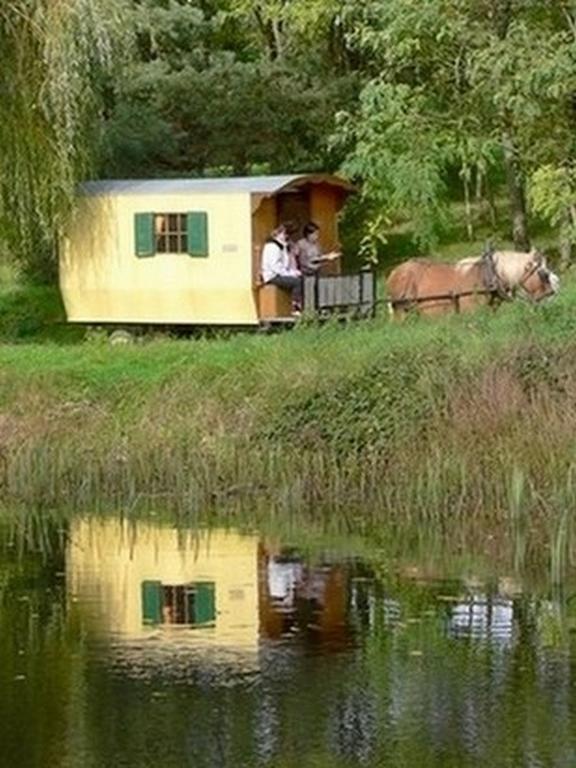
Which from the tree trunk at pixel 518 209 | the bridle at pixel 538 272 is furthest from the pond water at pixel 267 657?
the tree trunk at pixel 518 209

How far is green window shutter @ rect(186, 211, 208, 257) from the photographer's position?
92.3ft

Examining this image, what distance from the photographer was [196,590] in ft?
54.5

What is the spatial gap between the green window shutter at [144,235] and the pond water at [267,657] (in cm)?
1010

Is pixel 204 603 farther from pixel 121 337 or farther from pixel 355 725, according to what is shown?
pixel 121 337

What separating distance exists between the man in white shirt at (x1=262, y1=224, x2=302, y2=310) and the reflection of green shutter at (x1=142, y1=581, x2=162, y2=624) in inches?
418


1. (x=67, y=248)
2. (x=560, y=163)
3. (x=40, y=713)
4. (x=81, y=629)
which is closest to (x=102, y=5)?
(x=67, y=248)

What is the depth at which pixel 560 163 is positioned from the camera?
27641 millimetres

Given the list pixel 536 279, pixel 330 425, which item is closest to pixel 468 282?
pixel 536 279

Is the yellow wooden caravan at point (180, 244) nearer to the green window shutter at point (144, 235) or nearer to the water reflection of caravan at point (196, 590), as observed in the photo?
the green window shutter at point (144, 235)

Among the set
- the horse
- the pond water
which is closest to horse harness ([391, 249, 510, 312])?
the horse

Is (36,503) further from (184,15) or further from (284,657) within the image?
(184,15)

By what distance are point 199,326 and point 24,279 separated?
491cm

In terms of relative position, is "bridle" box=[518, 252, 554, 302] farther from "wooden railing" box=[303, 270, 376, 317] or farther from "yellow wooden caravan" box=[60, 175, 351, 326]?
"yellow wooden caravan" box=[60, 175, 351, 326]

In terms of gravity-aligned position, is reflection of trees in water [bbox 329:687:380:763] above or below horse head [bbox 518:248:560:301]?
below
